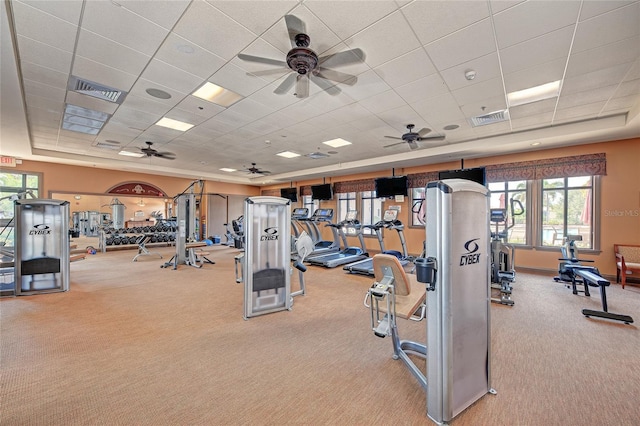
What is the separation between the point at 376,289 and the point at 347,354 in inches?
41.3

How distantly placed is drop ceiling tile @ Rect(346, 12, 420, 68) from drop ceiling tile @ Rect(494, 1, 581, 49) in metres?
0.84

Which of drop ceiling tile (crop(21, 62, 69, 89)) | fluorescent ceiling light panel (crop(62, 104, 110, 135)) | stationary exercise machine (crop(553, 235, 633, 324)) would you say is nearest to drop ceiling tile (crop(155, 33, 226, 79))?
drop ceiling tile (crop(21, 62, 69, 89))

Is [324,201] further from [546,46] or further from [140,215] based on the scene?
[546,46]

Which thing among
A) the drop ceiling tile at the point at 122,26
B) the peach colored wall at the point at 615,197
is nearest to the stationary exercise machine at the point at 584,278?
the peach colored wall at the point at 615,197

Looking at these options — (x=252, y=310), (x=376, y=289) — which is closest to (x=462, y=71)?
(x=376, y=289)

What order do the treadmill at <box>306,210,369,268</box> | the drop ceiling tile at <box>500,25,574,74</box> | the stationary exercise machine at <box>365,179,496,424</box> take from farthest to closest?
the treadmill at <box>306,210,369,268</box>, the drop ceiling tile at <box>500,25,574,74</box>, the stationary exercise machine at <box>365,179,496,424</box>

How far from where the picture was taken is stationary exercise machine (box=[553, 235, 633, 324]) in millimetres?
3552

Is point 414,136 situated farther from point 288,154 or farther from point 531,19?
point 288,154

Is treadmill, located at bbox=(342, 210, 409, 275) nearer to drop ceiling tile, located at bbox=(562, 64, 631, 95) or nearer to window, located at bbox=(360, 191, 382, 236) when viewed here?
window, located at bbox=(360, 191, 382, 236)

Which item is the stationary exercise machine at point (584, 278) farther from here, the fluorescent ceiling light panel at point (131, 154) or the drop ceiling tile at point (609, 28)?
the fluorescent ceiling light panel at point (131, 154)

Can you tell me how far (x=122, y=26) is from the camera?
280 centimetres

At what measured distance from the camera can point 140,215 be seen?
1128 cm

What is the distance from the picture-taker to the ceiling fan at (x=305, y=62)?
110 inches

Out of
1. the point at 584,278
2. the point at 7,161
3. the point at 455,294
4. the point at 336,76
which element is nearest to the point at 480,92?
the point at 336,76
